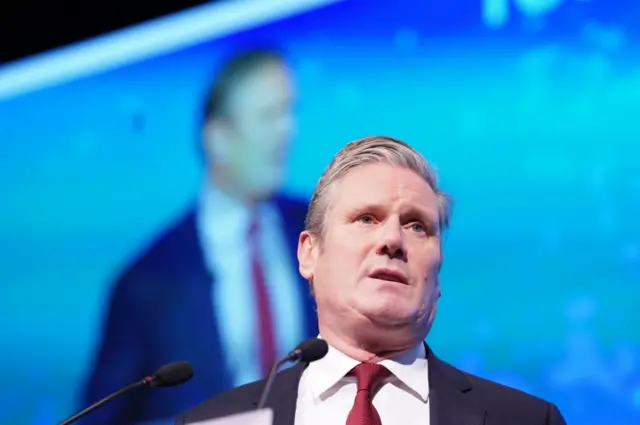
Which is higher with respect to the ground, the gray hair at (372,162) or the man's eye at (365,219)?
the gray hair at (372,162)

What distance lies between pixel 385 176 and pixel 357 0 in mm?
1474

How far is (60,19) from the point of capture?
13.3 ft

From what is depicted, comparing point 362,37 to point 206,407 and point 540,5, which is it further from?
point 206,407

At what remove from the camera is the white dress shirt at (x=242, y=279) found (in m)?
3.26

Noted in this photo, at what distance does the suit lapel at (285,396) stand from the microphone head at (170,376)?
8.4 inches

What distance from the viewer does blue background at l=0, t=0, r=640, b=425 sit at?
9.52 feet

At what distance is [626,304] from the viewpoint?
2.83 m

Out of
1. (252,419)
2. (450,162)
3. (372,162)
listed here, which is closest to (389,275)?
(372,162)

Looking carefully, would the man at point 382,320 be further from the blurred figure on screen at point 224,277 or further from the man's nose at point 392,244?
the blurred figure on screen at point 224,277

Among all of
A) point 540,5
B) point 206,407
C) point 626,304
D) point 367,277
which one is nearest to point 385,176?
point 367,277

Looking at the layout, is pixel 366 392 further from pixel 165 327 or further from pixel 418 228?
pixel 165 327

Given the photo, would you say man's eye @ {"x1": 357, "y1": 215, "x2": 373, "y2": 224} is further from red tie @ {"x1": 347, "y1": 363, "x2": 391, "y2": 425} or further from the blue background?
the blue background

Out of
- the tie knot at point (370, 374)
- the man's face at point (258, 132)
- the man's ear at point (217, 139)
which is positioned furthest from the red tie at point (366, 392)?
the man's ear at point (217, 139)

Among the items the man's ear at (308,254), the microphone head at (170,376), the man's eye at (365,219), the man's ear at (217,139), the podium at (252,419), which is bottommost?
the podium at (252,419)
